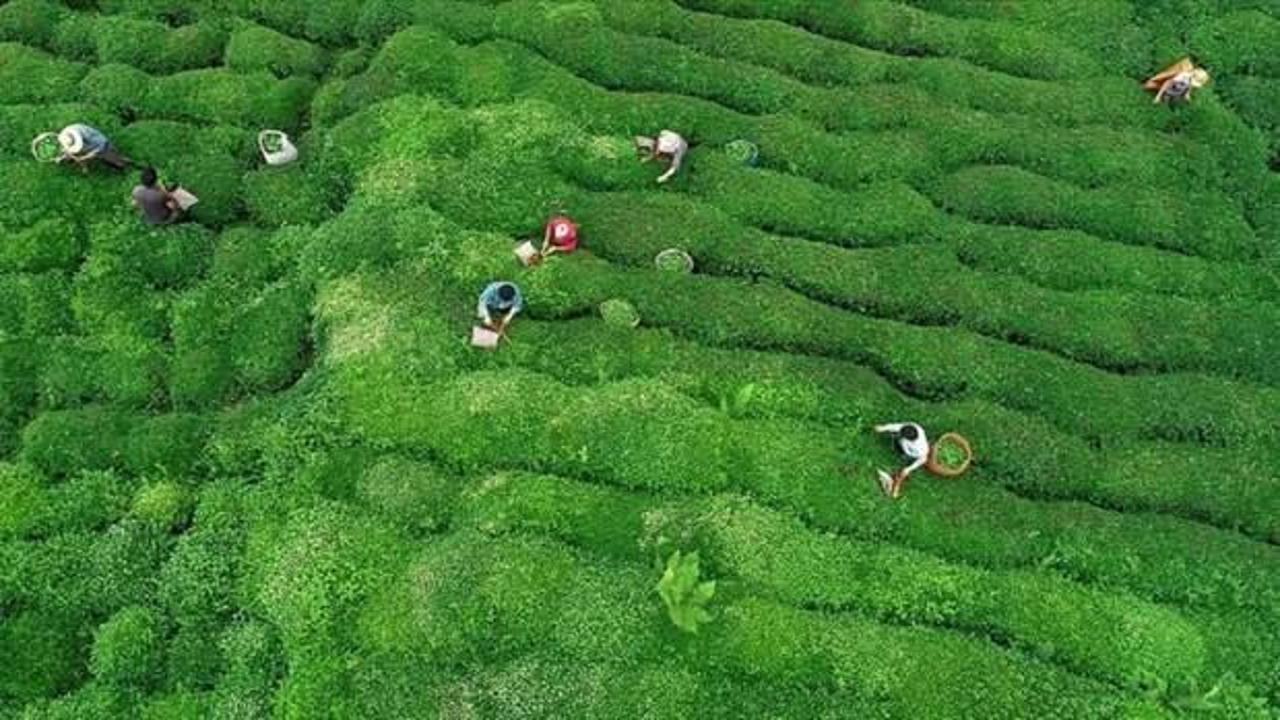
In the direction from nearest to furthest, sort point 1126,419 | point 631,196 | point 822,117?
point 1126,419 < point 631,196 < point 822,117

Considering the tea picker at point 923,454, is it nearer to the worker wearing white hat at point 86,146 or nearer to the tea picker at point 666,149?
the tea picker at point 666,149

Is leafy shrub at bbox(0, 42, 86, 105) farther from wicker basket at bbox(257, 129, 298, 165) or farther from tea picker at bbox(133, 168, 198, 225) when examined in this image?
wicker basket at bbox(257, 129, 298, 165)

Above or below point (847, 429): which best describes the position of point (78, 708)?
below

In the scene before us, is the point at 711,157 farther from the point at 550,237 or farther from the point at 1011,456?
the point at 1011,456

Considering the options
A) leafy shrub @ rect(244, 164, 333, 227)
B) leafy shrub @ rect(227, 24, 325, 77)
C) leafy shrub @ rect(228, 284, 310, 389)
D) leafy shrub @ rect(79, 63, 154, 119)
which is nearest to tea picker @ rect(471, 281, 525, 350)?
leafy shrub @ rect(228, 284, 310, 389)

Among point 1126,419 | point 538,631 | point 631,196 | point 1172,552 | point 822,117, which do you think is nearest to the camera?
point 538,631

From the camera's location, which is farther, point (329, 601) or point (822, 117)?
point (822, 117)

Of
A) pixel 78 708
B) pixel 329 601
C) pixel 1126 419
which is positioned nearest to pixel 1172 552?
pixel 1126 419
